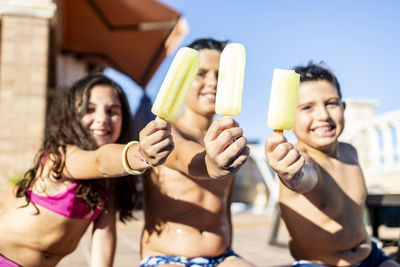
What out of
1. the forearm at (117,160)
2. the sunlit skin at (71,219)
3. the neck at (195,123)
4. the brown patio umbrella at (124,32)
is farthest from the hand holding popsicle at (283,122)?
the brown patio umbrella at (124,32)

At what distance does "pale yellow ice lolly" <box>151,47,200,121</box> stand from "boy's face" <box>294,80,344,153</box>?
2.80 feet

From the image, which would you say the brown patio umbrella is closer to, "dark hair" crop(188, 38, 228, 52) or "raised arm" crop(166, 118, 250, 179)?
"dark hair" crop(188, 38, 228, 52)

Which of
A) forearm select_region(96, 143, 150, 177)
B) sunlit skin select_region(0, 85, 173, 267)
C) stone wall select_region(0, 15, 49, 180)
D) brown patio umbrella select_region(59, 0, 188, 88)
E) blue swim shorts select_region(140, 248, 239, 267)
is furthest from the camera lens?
brown patio umbrella select_region(59, 0, 188, 88)

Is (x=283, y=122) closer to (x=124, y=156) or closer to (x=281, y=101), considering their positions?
(x=281, y=101)

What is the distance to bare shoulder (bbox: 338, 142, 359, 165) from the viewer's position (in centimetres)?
207

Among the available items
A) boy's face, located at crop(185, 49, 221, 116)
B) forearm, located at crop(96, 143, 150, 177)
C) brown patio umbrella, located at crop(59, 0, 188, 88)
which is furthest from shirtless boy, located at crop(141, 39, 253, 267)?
brown patio umbrella, located at crop(59, 0, 188, 88)

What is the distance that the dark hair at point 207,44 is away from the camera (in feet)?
6.69

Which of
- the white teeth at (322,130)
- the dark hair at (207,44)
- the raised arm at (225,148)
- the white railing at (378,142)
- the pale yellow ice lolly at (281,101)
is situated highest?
the dark hair at (207,44)

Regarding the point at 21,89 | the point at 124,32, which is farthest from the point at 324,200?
the point at 124,32

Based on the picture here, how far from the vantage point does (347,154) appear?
2.12 metres

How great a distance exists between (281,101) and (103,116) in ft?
3.59

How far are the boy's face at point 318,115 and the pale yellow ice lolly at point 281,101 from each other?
68 centimetres

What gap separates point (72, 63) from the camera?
9797 mm

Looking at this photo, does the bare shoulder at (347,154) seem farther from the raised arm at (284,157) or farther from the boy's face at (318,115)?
the raised arm at (284,157)
